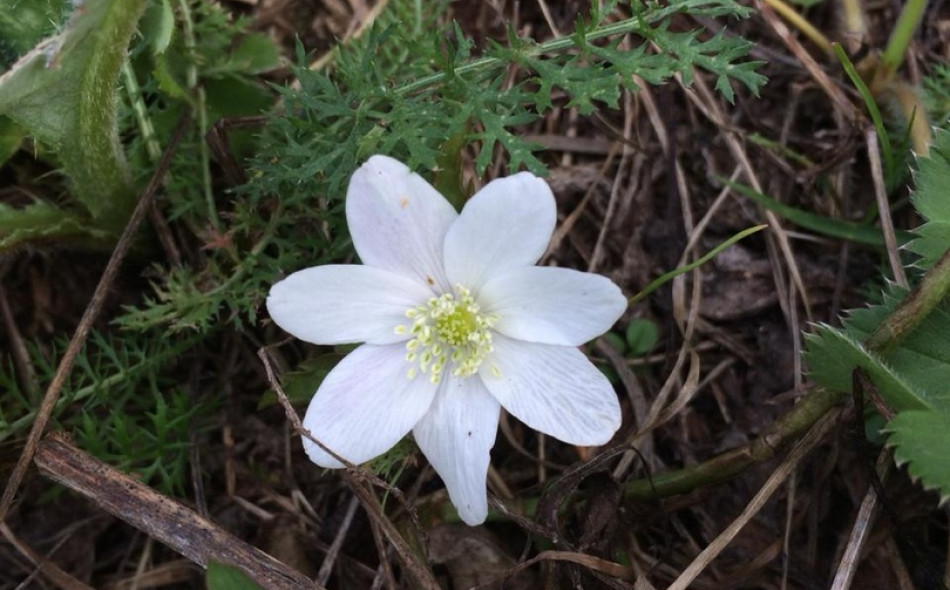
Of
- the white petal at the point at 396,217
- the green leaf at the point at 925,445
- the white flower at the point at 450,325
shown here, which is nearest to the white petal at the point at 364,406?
the white flower at the point at 450,325

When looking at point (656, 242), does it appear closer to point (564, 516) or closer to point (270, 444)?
point (564, 516)

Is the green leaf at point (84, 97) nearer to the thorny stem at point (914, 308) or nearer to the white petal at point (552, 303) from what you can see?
the white petal at point (552, 303)

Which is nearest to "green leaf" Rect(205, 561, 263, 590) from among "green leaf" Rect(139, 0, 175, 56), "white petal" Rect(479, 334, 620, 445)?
"white petal" Rect(479, 334, 620, 445)

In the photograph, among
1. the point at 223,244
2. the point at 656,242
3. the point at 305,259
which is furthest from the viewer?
the point at 656,242

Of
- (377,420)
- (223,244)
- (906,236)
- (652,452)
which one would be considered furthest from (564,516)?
(906,236)

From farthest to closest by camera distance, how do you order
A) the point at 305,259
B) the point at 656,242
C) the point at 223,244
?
1. the point at 656,242
2. the point at 305,259
3. the point at 223,244

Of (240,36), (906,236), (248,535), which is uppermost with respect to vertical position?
(240,36)

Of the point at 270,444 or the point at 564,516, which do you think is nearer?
the point at 564,516
